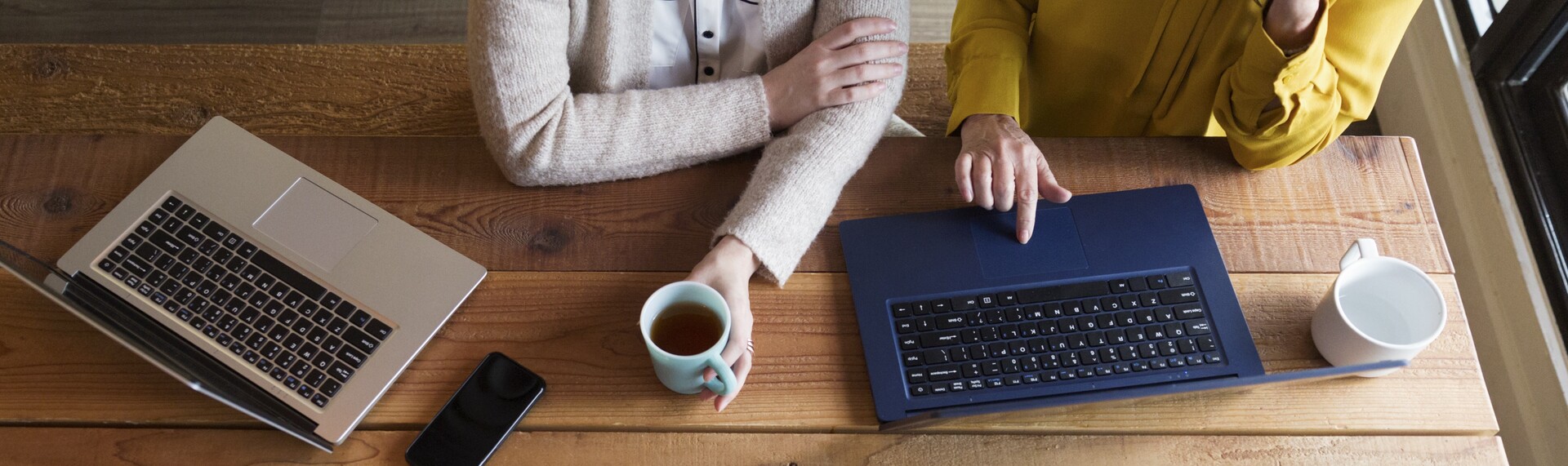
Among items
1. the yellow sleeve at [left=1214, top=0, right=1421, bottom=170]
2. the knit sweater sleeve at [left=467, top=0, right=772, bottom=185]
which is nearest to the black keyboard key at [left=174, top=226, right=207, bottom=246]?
the knit sweater sleeve at [left=467, top=0, right=772, bottom=185]

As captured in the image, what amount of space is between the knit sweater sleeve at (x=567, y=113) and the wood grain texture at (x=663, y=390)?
0.49 feet

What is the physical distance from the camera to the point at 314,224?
92 cm

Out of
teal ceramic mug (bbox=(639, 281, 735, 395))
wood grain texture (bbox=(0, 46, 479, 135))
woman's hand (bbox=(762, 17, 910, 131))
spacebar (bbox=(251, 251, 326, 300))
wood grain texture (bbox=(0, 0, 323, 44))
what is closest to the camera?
teal ceramic mug (bbox=(639, 281, 735, 395))

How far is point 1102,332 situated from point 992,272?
12 centimetres

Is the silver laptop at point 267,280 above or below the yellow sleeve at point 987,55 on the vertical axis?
above

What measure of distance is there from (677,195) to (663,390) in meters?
0.23

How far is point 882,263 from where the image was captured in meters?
0.94

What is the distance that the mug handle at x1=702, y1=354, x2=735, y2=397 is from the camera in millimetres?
767

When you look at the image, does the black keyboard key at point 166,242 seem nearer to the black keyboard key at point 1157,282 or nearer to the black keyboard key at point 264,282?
the black keyboard key at point 264,282

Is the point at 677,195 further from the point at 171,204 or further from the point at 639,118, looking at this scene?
the point at 171,204

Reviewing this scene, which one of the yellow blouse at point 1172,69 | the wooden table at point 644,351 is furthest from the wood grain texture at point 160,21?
the yellow blouse at point 1172,69

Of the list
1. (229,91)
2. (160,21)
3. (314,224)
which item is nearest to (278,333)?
(314,224)

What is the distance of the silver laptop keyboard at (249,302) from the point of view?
829 millimetres

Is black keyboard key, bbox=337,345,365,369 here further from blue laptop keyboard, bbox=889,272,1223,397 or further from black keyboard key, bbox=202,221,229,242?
blue laptop keyboard, bbox=889,272,1223,397
